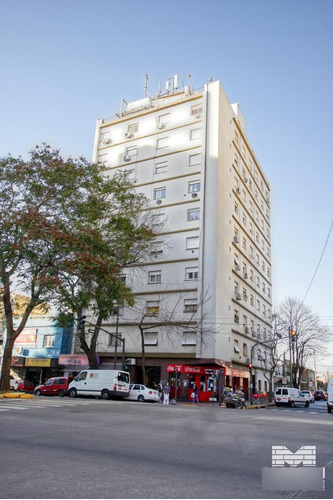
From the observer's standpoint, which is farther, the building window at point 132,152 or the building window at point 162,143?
the building window at point 132,152

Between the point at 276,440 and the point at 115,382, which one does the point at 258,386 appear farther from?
the point at 276,440

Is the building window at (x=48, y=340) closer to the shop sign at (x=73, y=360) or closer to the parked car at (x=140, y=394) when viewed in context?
the shop sign at (x=73, y=360)

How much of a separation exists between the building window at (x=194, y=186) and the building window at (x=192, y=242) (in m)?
4.64

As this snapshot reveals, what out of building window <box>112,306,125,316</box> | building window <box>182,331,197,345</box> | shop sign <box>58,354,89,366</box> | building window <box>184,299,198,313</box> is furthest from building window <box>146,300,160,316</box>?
shop sign <box>58,354,89,366</box>

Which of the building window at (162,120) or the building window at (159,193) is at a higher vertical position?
the building window at (162,120)

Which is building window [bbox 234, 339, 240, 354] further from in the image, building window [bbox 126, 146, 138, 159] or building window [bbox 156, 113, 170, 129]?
building window [bbox 156, 113, 170, 129]

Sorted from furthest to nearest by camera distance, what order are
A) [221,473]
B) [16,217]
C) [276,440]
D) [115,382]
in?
[115,382]
[16,217]
[276,440]
[221,473]

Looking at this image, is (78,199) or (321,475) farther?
(78,199)

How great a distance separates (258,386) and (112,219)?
30.6 meters

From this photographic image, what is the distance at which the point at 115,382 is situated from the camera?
29.5 metres

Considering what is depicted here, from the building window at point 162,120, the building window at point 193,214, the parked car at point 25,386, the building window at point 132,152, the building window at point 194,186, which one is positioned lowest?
the parked car at point 25,386

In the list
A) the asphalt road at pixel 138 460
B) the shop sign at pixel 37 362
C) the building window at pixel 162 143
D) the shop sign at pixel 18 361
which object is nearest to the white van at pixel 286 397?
the shop sign at pixel 37 362

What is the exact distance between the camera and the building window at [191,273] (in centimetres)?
3862

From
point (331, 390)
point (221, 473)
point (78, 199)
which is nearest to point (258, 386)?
point (331, 390)
